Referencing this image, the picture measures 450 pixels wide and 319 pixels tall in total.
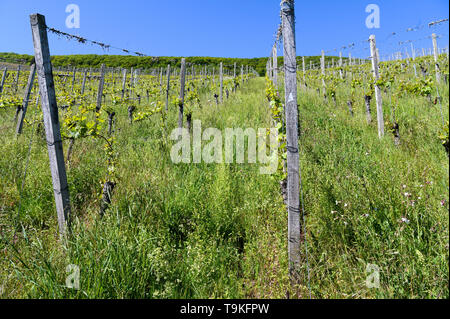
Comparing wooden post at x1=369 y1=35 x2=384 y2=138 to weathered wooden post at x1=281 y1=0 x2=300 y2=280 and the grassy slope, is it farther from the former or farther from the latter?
weathered wooden post at x1=281 y1=0 x2=300 y2=280

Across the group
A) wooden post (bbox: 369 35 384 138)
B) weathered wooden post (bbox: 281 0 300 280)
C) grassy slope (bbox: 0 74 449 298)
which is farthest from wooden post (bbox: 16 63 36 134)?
wooden post (bbox: 369 35 384 138)

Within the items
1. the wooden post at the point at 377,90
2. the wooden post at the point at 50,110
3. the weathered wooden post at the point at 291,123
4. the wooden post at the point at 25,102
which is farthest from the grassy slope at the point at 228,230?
the wooden post at the point at 25,102

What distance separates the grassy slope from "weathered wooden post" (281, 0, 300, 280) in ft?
0.55

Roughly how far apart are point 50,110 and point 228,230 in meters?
2.21

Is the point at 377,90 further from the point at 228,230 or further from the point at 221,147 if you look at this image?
the point at 228,230

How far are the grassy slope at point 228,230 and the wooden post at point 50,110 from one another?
302 mm

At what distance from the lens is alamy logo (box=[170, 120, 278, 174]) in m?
4.42

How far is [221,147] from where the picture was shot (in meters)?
4.90

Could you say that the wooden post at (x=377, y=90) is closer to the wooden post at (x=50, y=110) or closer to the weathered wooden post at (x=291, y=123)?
the weathered wooden post at (x=291, y=123)

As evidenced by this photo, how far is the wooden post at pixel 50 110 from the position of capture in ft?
7.30

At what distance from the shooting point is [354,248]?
220 cm

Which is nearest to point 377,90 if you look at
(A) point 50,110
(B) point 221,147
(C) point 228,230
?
(B) point 221,147
